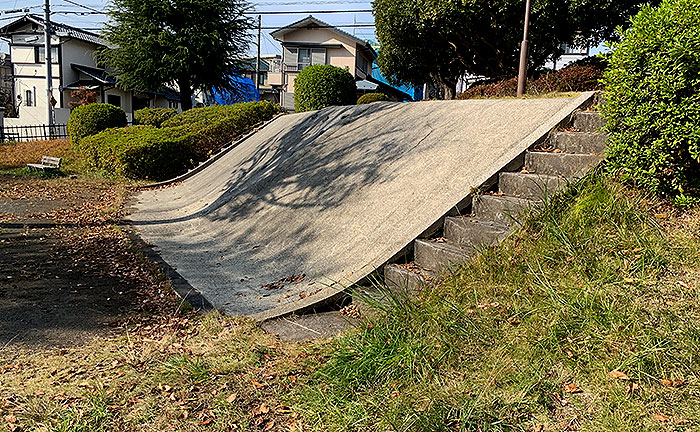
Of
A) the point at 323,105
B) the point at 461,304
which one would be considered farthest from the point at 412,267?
the point at 323,105

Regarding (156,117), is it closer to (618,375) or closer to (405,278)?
(405,278)

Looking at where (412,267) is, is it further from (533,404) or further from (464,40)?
(464,40)

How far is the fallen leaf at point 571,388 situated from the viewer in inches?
104

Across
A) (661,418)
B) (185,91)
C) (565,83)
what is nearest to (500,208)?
(661,418)

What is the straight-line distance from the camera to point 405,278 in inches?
172

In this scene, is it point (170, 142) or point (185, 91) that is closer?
point (170, 142)

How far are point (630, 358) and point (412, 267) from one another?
2.12 m

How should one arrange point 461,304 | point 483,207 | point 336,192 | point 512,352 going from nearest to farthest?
point 512,352, point 461,304, point 483,207, point 336,192

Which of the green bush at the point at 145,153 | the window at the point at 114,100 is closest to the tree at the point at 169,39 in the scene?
the green bush at the point at 145,153

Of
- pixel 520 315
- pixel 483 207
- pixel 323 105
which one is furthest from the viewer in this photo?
pixel 323 105

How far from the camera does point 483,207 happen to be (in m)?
4.81

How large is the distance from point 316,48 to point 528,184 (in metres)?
35.0

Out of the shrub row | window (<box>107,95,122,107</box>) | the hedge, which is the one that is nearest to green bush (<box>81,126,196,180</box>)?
the hedge

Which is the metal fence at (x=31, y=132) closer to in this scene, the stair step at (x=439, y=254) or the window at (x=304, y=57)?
the window at (x=304, y=57)
